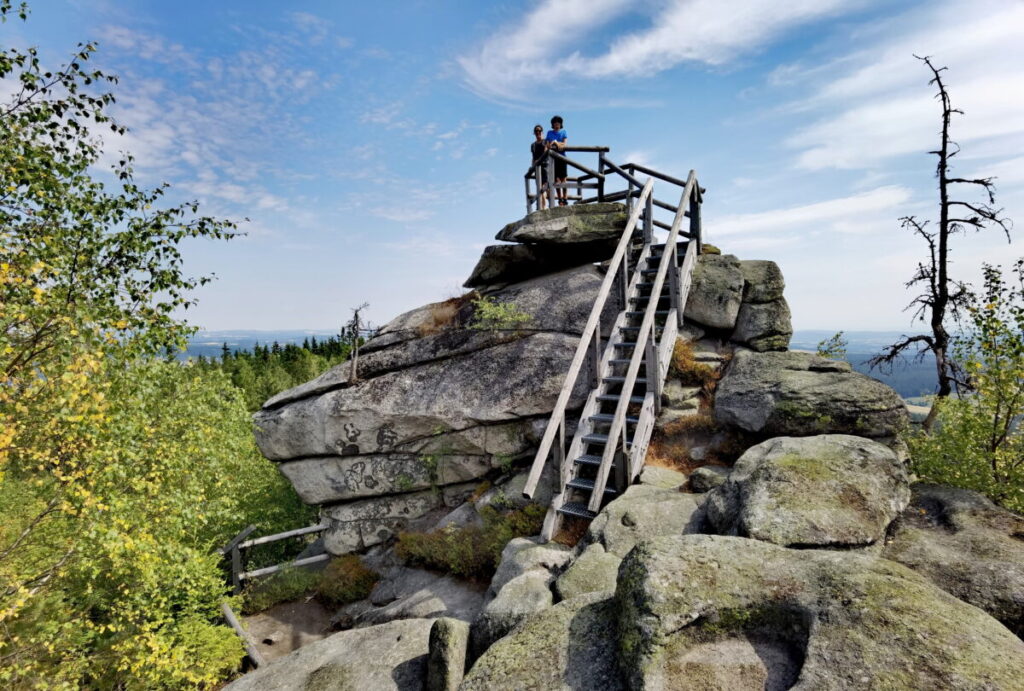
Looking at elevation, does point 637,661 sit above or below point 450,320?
below

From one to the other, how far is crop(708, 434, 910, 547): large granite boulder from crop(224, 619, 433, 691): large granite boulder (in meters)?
4.43

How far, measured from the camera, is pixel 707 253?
1473 centimetres

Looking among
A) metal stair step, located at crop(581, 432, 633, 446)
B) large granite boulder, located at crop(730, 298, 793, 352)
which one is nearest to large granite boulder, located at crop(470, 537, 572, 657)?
metal stair step, located at crop(581, 432, 633, 446)

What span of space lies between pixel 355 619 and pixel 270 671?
4.18 meters

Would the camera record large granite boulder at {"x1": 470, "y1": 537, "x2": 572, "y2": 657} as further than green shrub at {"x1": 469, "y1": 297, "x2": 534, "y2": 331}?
No

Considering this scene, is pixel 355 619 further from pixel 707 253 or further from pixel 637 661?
pixel 707 253

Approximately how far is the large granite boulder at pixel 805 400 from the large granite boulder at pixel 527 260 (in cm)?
572

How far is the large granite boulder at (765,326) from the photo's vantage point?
1227 centimetres

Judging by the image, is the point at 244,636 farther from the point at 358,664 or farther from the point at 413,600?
the point at 358,664

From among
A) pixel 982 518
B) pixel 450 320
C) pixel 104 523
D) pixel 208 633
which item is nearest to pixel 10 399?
pixel 104 523

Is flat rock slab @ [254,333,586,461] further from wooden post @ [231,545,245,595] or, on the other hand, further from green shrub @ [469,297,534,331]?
wooden post @ [231,545,245,595]

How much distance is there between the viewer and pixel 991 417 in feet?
25.1

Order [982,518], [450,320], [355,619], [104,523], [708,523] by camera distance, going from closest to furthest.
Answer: [982,518], [708,523], [104,523], [355,619], [450,320]

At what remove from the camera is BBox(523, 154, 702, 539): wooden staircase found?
28.9 feet
